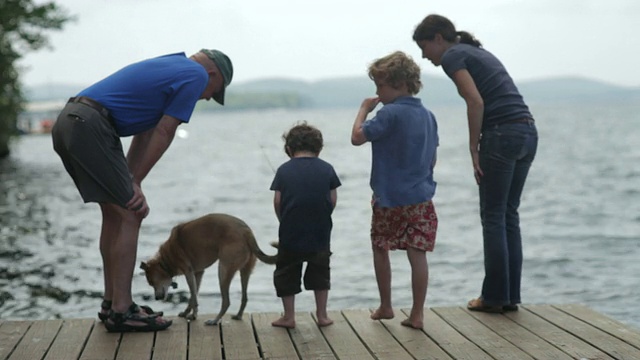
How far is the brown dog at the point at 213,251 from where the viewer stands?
607 cm

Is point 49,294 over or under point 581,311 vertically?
under

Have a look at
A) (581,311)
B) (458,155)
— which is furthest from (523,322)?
(458,155)

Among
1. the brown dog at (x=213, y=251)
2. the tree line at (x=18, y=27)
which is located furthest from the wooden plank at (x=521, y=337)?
the tree line at (x=18, y=27)

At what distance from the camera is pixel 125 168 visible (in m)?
5.63

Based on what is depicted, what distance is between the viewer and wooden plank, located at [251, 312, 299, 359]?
5398 mm

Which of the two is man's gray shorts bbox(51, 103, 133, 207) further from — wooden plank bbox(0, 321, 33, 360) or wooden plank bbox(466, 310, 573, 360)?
wooden plank bbox(466, 310, 573, 360)

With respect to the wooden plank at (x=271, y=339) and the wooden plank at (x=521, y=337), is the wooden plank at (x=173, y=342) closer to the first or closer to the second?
the wooden plank at (x=271, y=339)

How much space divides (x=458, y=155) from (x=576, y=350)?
144ft

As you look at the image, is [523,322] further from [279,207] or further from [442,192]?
[442,192]

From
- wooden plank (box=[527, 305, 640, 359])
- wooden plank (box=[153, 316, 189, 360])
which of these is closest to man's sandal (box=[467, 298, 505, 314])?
wooden plank (box=[527, 305, 640, 359])

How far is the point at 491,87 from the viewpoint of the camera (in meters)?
6.22

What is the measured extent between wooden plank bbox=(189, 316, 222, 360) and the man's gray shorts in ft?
2.96

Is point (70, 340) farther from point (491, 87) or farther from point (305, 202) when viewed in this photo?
point (491, 87)

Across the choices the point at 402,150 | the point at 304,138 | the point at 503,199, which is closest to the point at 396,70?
the point at 402,150
